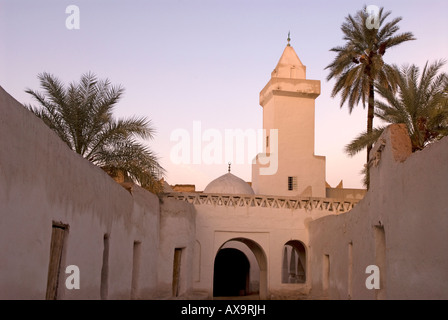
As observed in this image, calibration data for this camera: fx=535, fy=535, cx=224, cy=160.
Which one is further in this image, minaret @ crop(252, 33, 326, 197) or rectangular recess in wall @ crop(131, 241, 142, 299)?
minaret @ crop(252, 33, 326, 197)

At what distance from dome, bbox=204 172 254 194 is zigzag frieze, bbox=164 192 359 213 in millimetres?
3869

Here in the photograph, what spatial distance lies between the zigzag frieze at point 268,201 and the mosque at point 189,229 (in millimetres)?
40

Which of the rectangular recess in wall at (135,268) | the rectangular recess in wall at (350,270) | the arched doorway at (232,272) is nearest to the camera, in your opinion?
the rectangular recess in wall at (135,268)

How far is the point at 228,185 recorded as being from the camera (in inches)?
997

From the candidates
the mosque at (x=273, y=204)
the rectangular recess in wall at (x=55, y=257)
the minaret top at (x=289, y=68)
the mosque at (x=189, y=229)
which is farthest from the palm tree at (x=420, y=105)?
the minaret top at (x=289, y=68)

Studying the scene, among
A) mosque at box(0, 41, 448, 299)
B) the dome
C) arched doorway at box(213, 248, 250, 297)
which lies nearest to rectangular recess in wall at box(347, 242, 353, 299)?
mosque at box(0, 41, 448, 299)

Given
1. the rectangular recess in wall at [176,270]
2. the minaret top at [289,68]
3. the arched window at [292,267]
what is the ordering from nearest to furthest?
the rectangular recess in wall at [176,270], the arched window at [292,267], the minaret top at [289,68]

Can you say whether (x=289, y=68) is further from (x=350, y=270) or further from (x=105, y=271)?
(x=105, y=271)

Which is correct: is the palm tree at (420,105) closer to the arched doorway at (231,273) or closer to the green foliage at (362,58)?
the green foliage at (362,58)

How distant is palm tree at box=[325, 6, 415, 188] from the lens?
66.9 feet

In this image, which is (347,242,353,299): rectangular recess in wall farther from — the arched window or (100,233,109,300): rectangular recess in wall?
the arched window

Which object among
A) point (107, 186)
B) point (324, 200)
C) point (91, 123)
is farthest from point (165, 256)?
point (324, 200)

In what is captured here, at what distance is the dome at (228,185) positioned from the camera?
25153mm
